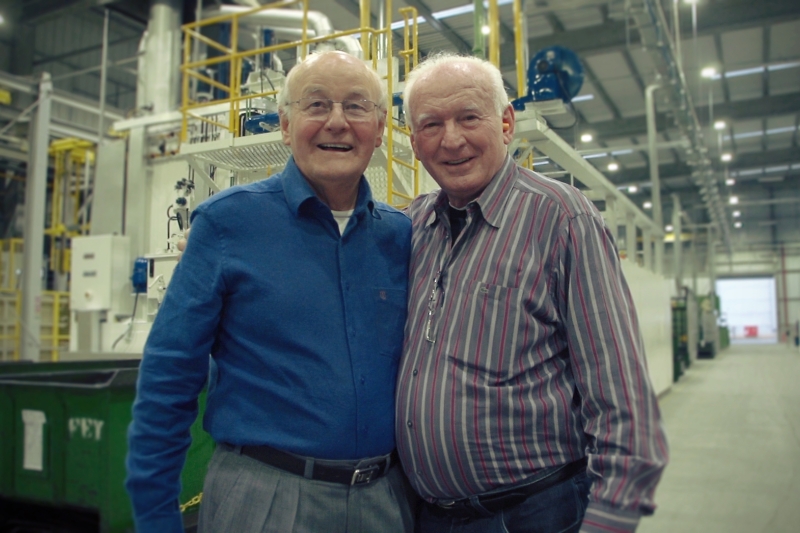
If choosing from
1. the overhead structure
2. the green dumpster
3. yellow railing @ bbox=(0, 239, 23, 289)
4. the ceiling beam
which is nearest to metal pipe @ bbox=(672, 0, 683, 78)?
the overhead structure

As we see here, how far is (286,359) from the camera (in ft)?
4.66

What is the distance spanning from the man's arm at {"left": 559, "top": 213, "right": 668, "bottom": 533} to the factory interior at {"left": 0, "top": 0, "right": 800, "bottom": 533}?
0.29 metres

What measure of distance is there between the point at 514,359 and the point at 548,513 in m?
0.41

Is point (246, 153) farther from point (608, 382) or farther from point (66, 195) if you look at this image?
point (66, 195)

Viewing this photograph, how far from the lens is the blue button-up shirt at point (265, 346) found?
1.34 meters

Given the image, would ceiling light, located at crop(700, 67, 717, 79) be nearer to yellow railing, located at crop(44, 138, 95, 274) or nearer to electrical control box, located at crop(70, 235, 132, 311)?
electrical control box, located at crop(70, 235, 132, 311)

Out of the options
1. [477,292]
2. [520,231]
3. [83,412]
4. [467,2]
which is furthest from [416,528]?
[467,2]

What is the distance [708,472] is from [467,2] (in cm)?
506

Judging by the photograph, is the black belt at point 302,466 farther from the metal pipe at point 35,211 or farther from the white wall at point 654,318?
the metal pipe at point 35,211

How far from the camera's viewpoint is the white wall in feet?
26.8

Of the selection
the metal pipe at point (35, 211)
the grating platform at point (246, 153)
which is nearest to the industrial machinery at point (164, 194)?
the grating platform at point (246, 153)

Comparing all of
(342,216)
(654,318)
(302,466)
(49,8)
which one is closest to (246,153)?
(342,216)

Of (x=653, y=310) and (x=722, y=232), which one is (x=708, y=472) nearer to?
(x=653, y=310)

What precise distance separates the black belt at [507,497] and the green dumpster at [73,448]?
1509 millimetres
